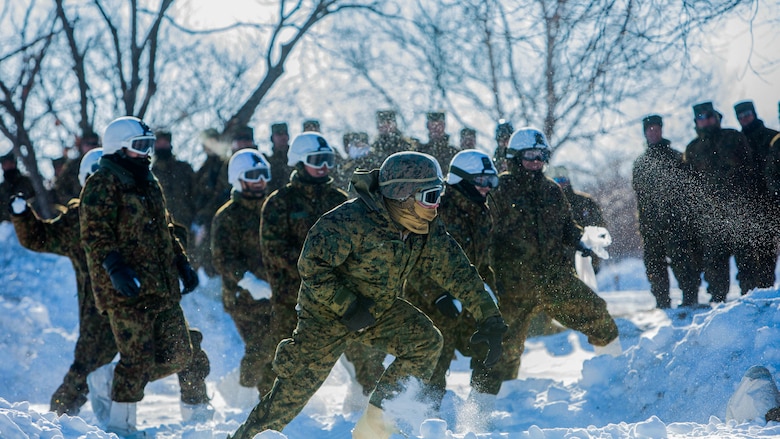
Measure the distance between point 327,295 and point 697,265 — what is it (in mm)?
6172

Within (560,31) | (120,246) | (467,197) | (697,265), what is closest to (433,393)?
(467,197)

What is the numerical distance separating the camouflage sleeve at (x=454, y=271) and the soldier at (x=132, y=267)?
2.08 m

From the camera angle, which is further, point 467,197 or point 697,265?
point 697,265

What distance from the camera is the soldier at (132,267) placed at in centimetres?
610

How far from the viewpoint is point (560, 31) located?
826 cm

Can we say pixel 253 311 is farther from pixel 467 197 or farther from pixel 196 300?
pixel 196 300

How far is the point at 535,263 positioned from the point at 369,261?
3.12m

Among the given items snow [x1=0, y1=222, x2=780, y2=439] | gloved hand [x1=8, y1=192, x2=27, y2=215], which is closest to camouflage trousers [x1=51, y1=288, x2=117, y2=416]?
snow [x1=0, y1=222, x2=780, y2=439]

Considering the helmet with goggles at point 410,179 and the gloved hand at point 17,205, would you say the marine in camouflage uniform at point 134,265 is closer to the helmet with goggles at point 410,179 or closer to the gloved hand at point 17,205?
the gloved hand at point 17,205

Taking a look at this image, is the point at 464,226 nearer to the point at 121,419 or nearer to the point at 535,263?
the point at 535,263

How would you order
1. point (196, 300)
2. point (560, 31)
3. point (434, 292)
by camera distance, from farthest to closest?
point (196, 300)
point (560, 31)
point (434, 292)

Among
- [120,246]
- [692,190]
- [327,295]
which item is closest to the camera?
[327,295]

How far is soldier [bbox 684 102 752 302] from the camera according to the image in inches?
365

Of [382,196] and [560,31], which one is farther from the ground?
[560,31]
